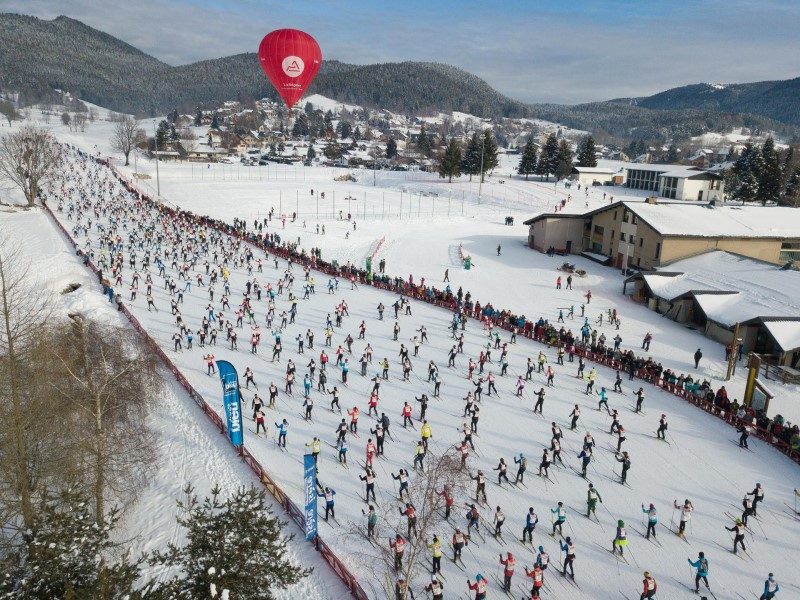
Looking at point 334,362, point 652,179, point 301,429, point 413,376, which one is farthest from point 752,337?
point 652,179

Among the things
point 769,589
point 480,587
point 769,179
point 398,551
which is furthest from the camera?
point 769,179

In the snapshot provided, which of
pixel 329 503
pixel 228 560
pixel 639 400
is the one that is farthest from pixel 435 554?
pixel 639 400

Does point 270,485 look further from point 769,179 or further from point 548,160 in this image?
point 548,160

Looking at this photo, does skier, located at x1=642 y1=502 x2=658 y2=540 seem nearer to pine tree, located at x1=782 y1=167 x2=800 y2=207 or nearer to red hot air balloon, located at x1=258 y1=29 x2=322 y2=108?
red hot air balloon, located at x1=258 y1=29 x2=322 y2=108

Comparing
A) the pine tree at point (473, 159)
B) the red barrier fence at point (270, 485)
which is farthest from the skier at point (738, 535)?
the pine tree at point (473, 159)

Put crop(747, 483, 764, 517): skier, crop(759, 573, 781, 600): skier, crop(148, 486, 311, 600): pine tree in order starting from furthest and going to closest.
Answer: crop(747, 483, 764, 517): skier < crop(759, 573, 781, 600): skier < crop(148, 486, 311, 600): pine tree

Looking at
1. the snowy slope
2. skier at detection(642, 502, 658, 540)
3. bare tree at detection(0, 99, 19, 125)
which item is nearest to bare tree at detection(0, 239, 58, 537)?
the snowy slope

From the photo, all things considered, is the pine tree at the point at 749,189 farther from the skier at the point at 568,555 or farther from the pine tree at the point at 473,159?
the skier at the point at 568,555
